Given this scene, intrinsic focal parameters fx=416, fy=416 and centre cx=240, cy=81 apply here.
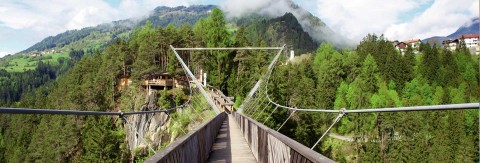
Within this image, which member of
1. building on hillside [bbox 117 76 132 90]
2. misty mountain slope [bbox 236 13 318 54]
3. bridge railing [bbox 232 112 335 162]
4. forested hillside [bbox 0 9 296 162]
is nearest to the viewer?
bridge railing [bbox 232 112 335 162]

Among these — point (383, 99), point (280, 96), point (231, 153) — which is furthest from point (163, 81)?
point (231, 153)

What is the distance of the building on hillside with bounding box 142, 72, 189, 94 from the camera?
1791 inches

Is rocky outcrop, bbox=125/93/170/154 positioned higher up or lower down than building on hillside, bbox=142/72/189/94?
lower down

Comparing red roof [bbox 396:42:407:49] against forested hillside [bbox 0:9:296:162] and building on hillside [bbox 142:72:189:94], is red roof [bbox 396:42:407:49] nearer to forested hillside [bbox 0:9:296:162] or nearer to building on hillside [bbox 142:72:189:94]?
forested hillside [bbox 0:9:296:162]

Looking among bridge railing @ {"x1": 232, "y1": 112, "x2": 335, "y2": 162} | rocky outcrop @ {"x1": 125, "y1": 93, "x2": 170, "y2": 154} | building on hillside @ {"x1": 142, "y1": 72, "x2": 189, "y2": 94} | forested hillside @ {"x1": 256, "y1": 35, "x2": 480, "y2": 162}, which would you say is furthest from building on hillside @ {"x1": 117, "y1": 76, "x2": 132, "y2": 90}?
bridge railing @ {"x1": 232, "y1": 112, "x2": 335, "y2": 162}

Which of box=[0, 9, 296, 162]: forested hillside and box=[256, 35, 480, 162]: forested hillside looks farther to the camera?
box=[256, 35, 480, 162]: forested hillside

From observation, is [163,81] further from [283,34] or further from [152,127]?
[283,34]

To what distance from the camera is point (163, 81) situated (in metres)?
45.3

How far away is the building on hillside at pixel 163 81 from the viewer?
45.5 m

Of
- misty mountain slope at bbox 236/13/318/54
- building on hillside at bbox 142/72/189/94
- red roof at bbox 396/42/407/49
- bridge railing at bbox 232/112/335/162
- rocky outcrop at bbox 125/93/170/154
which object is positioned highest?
misty mountain slope at bbox 236/13/318/54

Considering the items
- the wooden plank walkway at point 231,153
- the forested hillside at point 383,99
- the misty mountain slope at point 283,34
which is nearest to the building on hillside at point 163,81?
the forested hillside at point 383,99

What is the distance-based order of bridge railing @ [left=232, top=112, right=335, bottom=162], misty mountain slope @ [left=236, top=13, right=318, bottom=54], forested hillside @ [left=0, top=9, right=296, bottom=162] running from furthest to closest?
1. misty mountain slope @ [left=236, top=13, right=318, bottom=54]
2. forested hillside @ [left=0, top=9, right=296, bottom=162]
3. bridge railing @ [left=232, top=112, right=335, bottom=162]

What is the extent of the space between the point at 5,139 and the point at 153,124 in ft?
162

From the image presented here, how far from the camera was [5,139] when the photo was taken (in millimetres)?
76688
